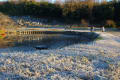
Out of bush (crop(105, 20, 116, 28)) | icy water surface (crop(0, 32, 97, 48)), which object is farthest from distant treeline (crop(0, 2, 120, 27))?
A: icy water surface (crop(0, 32, 97, 48))

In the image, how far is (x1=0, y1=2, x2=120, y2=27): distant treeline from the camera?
126ft

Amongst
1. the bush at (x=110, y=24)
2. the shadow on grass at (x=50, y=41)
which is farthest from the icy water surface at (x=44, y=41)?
the bush at (x=110, y=24)

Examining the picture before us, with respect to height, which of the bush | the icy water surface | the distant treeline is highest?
the distant treeline

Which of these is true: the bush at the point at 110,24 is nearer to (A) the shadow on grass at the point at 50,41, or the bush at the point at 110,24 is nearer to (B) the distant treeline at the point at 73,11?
(B) the distant treeline at the point at 73,11

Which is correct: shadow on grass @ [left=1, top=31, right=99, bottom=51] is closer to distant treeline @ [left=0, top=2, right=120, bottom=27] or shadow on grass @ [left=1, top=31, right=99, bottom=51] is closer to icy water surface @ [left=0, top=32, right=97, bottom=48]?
icy water surface @ [left=0, top=32, right=97, bottom=48]

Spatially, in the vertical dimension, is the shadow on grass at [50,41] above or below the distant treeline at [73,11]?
below

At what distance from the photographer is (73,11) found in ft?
145

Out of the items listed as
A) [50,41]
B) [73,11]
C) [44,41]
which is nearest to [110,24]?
[73,11]

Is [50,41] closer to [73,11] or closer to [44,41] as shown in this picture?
[44,41]

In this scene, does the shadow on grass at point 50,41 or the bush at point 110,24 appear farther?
the bush at point 110,24

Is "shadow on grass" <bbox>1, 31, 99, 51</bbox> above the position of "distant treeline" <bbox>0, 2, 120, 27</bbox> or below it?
below

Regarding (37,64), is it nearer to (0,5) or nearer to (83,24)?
(83,24)

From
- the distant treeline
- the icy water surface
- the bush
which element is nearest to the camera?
the icy water surface

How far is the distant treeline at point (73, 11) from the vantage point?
3853 cm
